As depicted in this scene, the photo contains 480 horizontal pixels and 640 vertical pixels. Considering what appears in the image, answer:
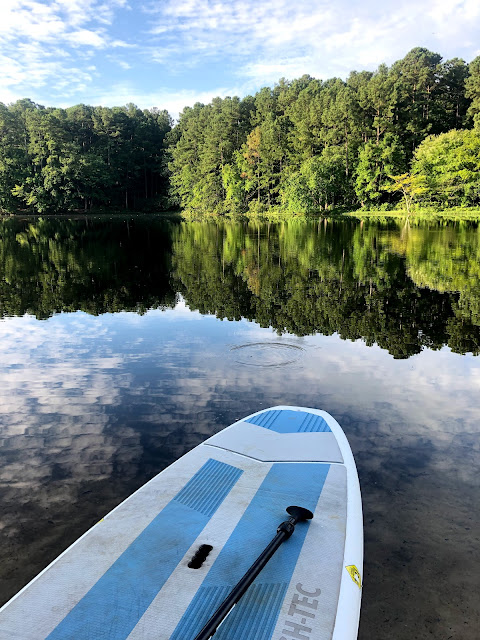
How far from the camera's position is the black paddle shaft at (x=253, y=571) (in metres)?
2.14

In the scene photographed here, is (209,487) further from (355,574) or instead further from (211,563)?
(355,574)

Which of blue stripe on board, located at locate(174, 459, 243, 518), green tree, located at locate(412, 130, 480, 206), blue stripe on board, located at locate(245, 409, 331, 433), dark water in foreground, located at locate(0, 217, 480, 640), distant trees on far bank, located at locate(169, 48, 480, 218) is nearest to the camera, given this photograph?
blue stripe on board, located at locate(174, 459, 243, 518)

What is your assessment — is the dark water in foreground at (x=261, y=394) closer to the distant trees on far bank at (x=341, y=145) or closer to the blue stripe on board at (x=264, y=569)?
the blue stripe on board at (x=264, y=569)

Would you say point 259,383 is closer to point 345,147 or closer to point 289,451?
point 289,451

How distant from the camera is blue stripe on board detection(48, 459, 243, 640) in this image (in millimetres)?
2268

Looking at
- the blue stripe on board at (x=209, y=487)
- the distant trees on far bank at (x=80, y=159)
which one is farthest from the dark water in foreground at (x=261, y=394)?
the distant trees on far bank at (x=80, y=159)

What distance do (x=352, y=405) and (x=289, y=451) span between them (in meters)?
2.21

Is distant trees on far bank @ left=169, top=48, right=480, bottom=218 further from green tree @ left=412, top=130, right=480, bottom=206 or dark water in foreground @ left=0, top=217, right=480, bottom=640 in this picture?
dark water in foreground @ left=0, top=217, right=480, bottom=640

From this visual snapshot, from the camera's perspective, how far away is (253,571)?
248 centimetres

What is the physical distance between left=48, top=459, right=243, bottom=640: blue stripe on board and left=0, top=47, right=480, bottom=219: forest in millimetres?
48467

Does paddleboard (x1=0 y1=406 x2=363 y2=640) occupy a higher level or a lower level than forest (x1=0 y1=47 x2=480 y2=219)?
lower

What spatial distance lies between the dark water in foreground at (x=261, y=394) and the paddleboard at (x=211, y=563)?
1.87 ft

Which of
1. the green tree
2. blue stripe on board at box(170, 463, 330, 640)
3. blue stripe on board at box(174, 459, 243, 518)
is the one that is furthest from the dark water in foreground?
the green tree

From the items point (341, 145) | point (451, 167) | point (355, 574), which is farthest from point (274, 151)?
point (355, 574)
